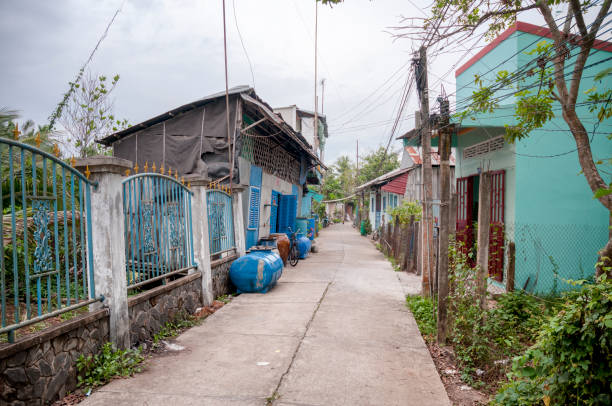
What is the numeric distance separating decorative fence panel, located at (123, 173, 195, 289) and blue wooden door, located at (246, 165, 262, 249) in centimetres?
378

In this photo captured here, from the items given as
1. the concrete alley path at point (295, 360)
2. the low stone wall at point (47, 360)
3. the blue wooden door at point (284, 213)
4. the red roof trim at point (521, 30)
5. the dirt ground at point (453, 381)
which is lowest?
the dirt ground at point (453, 381)

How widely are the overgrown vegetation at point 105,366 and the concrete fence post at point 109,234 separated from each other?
131 mm

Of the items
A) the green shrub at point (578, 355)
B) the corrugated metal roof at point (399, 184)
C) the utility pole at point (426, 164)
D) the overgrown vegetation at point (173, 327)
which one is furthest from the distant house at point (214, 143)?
the corrugated metal roof at point (399, 184)

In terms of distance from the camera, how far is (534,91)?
24.1 feet

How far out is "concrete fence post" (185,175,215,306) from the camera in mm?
6027

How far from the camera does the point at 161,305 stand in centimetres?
488

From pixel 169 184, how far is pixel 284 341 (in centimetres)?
273

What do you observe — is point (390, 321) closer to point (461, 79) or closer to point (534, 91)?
point (534, 91)

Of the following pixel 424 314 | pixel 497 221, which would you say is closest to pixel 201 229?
pixel 424 314

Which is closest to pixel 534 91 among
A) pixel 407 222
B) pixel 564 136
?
Result: pixel 564 136

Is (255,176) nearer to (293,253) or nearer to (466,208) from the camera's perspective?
(293,253)

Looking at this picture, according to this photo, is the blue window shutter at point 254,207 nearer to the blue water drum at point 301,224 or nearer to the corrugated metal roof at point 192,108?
the corrugated metal roof at point 192,108

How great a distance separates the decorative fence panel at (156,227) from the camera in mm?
4398

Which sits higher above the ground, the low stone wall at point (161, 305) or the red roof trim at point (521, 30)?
the red roof trim at point (521, 30)
